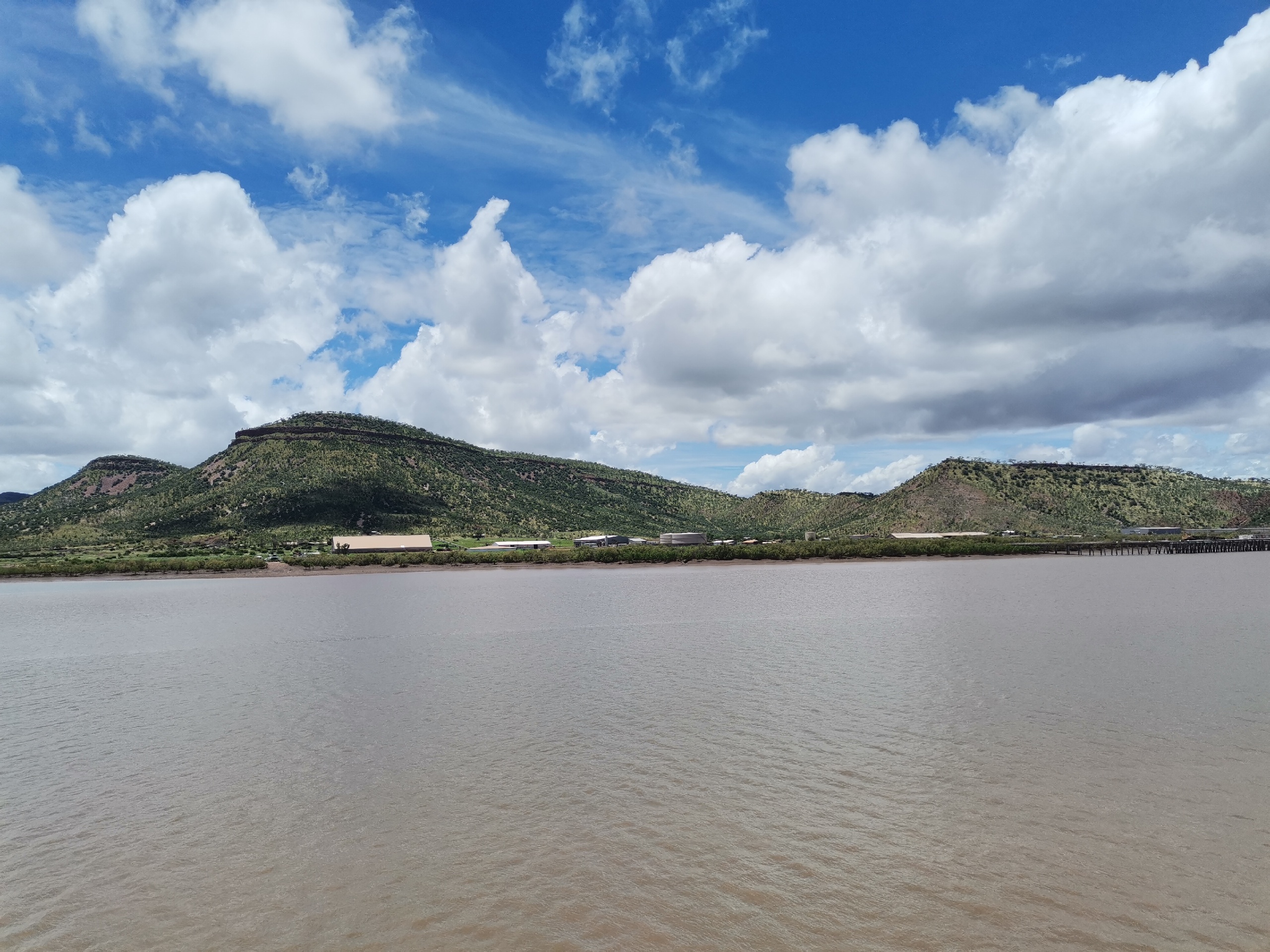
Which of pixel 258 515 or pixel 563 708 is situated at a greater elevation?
pixel 258 515

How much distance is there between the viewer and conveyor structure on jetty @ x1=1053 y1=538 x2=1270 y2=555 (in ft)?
506

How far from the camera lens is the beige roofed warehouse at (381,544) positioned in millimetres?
147000

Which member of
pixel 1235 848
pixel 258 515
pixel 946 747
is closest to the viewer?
pixel 1235 848

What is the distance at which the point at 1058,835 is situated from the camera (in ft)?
46.3

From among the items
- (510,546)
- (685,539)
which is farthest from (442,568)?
(685,539)

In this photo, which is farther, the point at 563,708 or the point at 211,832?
the point at 563,708

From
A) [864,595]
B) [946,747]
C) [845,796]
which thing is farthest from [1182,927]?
[864,595]

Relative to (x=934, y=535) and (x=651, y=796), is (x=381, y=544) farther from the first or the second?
(x=651, y=796)

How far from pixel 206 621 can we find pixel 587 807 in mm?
51784

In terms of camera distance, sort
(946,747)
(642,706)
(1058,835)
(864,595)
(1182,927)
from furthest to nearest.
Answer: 1. (864,595)
2. (642,706)
3. (946,747)
4. (1058,835)
5. (1182,927)

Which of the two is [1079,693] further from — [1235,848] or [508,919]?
[508,919]

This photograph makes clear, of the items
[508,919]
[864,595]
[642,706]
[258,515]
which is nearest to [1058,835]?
[508,919]

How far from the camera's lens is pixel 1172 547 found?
160m

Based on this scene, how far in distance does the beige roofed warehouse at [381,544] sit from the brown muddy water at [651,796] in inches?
4273
